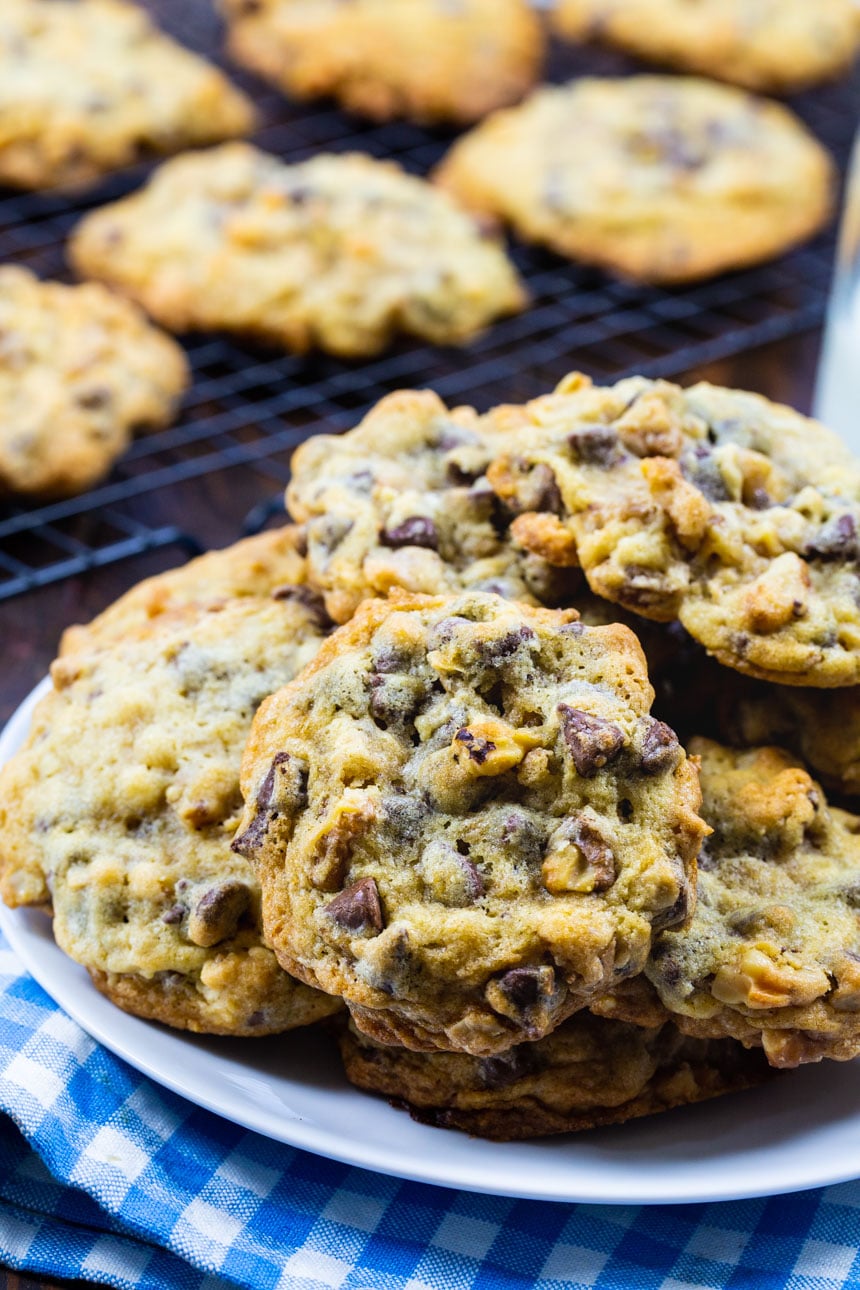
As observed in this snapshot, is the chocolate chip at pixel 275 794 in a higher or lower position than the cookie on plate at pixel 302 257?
higher

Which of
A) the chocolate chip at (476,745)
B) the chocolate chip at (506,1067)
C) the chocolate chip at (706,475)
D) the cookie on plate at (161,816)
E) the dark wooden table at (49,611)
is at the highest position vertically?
the chocolate chip at (706,475)

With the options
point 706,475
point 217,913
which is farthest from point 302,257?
point 217,913

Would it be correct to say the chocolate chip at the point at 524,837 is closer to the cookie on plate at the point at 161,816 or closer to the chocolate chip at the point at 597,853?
the chocolate chip at the point at 597,853

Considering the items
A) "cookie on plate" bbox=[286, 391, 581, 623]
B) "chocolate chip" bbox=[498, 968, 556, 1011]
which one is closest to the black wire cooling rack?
"cookie on plate" bbox=[286, 391, 581, 623]

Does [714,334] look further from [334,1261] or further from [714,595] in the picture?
[334,1261]

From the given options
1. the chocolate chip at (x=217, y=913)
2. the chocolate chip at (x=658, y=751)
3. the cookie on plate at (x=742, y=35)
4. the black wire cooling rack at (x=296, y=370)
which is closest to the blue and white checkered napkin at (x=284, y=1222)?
the chocolate chip at (x=217, y=913)

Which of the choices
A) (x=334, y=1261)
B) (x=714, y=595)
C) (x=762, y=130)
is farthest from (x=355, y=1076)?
(x=762, y=130)

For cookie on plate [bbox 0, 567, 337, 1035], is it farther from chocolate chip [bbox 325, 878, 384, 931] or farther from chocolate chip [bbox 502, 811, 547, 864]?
chocolate chip [bbox 502, 811, 547, 864]
